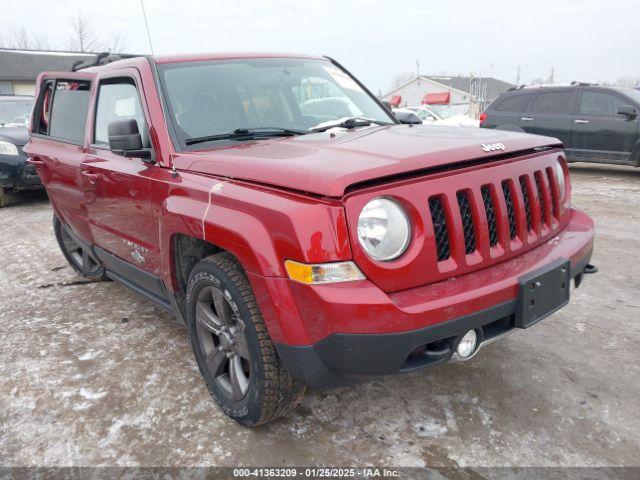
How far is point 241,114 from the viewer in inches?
115

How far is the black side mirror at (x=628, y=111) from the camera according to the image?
351 inches

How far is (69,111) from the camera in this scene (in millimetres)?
4055

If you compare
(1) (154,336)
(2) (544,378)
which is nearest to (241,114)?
(1) (154,336)

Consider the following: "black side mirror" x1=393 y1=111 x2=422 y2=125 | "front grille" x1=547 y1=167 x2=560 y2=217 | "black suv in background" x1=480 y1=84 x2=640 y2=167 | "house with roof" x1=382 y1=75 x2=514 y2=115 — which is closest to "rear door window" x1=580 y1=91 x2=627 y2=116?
"black suv in background" x1=480 y1=84 x2=640 y2=167

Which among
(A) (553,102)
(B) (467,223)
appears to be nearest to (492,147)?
(B) (467,223)

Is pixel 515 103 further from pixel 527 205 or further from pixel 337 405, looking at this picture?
pixel 337 405

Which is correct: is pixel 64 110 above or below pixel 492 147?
above

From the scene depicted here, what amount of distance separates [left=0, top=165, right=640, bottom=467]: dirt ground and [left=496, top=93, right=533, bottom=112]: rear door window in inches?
288

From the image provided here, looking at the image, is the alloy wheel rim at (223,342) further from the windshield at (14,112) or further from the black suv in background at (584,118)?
the black suv in background at (584,118)

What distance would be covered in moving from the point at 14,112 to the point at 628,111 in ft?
35.0

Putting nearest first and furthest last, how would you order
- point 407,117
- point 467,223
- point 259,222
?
point 259,222, point 467,223, point 407,117

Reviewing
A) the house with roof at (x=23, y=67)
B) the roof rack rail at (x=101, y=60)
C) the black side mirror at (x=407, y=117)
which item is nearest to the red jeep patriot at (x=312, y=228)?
the black side mirror at (x=407, y=117)

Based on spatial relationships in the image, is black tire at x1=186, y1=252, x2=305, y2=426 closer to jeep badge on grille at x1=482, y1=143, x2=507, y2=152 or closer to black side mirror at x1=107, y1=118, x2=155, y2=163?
black side mirror at x1=107, y1=118, x2=155, y2=163

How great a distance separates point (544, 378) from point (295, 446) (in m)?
1.41
